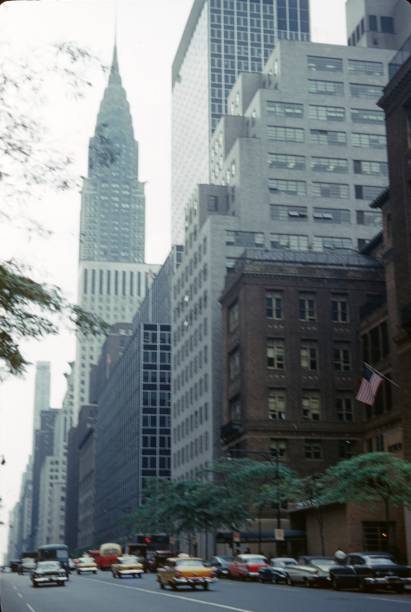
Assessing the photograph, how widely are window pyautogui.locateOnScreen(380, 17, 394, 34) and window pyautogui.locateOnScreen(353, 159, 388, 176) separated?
24145 mm

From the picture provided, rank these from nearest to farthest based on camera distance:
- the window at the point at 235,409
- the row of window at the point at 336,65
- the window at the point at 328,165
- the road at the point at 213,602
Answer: the road at the point at 213,602 < the window at the point at 235,409 < the window at the point at 328,165 < the row of window at the point at 336,65

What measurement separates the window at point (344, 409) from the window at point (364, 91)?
47718 mm

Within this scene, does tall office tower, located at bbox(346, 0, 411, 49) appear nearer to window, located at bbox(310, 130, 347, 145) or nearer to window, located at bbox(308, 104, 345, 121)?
window, located at bbox(308, 104, 345, 121)

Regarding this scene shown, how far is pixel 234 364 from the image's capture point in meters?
102

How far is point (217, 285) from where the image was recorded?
114 metres

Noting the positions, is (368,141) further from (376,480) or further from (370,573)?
(370,573)

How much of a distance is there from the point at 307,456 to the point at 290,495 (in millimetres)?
19884

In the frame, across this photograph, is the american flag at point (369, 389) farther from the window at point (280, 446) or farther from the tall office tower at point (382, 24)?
the tall office tower at point (382, 24)

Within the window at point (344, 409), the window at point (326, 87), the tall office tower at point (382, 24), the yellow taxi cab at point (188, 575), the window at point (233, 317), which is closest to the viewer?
the yellow taxi cab at point (188, 575)

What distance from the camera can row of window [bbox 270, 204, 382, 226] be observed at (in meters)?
121

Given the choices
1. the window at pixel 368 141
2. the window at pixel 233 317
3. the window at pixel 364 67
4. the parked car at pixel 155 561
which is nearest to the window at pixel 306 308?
the window at pixel 233 317

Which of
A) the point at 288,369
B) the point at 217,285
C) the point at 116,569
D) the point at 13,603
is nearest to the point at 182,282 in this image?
the point at 217,285

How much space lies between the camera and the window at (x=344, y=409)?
322 ft

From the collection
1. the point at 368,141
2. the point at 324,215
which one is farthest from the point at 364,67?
the point at 324,215
